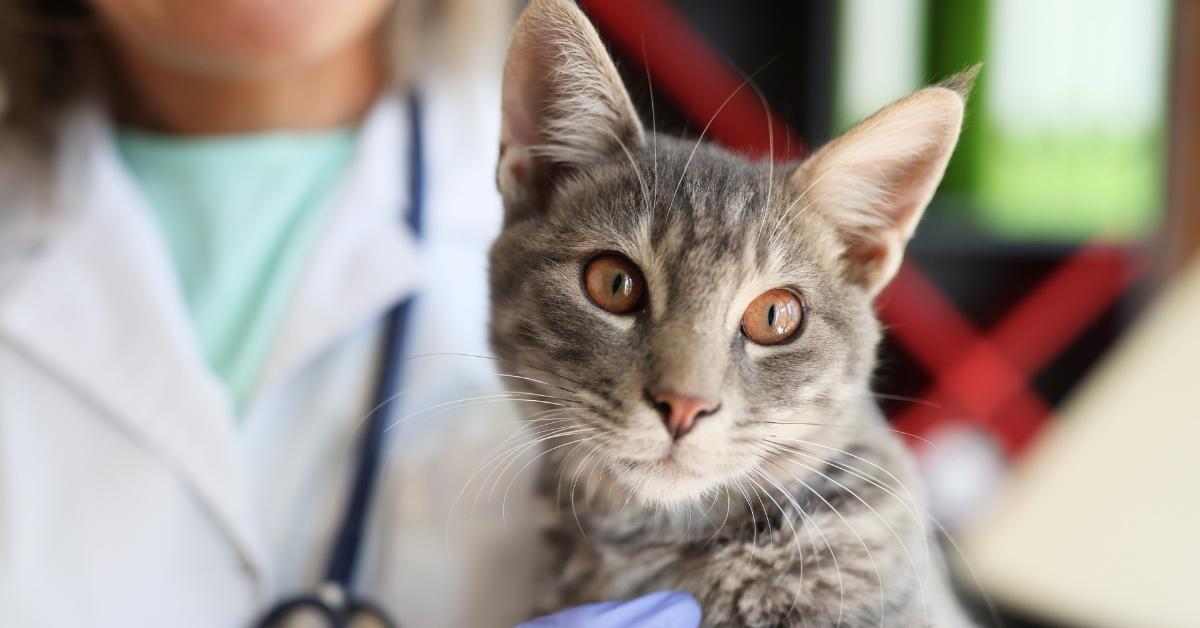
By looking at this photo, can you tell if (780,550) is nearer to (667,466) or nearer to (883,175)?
(667,466)

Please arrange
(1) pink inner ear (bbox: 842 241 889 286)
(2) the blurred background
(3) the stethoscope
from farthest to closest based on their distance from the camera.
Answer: (2) the blurred background
(3) the stethoscope
(1) pink inner ear (bbox: 842 241 889 286)

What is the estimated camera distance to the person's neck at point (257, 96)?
4.47 feet

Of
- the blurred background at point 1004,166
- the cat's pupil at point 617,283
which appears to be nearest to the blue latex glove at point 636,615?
the cat's pupil at point 617,283

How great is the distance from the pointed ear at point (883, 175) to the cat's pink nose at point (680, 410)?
0.23 metres

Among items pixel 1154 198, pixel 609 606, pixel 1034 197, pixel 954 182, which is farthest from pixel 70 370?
pixel 1154 198

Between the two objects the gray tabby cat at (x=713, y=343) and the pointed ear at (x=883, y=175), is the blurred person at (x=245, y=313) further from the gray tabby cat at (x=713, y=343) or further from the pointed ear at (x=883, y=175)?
the pointed ear at (x=883, y=175)

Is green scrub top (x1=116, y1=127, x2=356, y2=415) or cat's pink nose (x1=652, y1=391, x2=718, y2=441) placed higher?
cat's pink nose (x1=652, y1=391, x2=718, y2=441)

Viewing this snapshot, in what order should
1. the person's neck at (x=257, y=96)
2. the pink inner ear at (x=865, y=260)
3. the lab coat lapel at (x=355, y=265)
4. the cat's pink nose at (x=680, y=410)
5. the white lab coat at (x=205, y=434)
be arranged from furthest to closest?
1. the person's neck at (x=257, y=96)
2. the lab coat lapel at (x=355, y=265)
3. the white lab coat at (x=205, y=434)
4. the pink inner ear at (x=865, y=260)
5. the cat's pink nose at (x=680, y=410)

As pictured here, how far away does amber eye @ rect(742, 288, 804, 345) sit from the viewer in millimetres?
769

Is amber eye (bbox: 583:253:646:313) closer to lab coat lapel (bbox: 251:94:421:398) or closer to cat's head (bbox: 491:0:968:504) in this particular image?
cat's head (bbox: 491:0:968:504)

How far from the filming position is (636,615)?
0.72m

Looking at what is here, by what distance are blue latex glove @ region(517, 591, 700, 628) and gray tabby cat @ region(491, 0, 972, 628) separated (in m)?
0.03

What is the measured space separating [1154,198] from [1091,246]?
18 centimetres

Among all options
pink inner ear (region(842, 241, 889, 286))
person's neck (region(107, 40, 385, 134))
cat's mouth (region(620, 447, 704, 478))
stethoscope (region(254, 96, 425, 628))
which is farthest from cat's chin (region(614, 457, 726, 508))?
person's neck (region(107, 40, 385, 134))
